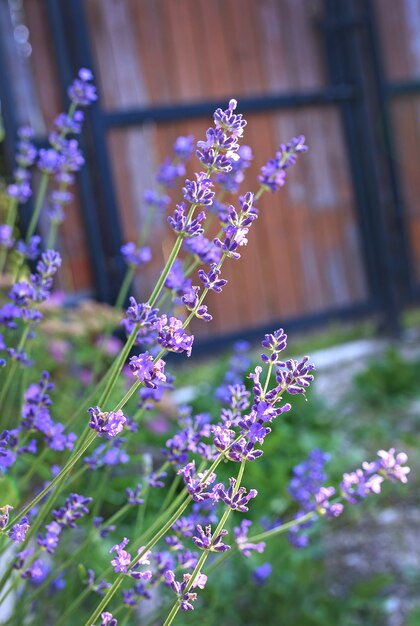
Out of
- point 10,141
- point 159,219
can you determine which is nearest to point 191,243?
point 10,141

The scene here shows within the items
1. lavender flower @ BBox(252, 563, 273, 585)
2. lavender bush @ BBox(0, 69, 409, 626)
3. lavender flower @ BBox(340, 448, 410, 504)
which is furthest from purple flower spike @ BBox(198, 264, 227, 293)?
lavender flower @ BBox(252, 563, 273, 585)

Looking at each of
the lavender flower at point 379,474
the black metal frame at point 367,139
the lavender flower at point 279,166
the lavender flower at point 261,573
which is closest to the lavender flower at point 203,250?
the lavender flower at point 279,166

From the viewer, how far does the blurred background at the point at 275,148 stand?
3797 mm

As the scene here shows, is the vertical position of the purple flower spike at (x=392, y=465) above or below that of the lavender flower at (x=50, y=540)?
above

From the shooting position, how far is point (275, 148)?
4523 millimetres

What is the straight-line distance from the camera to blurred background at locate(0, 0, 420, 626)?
3.80 metres

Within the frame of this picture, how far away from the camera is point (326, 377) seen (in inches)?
168

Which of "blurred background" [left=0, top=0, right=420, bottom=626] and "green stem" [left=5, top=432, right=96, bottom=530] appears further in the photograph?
"blurred background" [left=0, top=0, right=420, bottom=626]

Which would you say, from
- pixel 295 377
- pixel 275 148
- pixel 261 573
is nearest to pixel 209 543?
pixel 295 377

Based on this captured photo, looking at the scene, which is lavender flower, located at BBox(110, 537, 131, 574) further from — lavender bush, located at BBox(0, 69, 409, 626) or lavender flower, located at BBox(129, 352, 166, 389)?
lavender flower, located at BBox(129, 352, 166, 389)

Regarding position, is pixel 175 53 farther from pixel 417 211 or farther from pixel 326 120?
pixel 417 211

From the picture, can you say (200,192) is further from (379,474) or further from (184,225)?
→ (379,474)

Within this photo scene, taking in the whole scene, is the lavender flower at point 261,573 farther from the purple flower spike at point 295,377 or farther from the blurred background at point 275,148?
the blurred background at point 275,148

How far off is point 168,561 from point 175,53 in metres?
3.51
